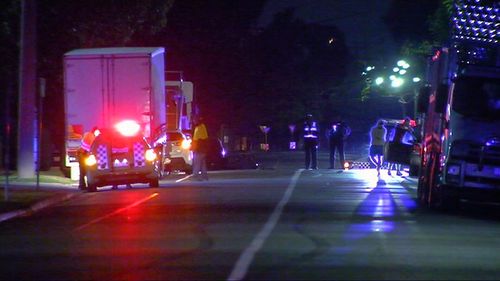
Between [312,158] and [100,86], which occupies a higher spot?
[100,86]

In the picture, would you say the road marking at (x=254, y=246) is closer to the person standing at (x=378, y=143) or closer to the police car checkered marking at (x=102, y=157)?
the police car checkered marking at (x=102, y=157)

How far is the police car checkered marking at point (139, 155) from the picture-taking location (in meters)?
24.0

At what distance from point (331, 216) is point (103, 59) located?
11.7m

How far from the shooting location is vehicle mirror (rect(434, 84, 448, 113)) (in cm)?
1836

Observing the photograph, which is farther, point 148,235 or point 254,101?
point 254,101

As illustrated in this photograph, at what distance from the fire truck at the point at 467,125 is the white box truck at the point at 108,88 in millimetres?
10537

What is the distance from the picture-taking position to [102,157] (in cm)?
2380

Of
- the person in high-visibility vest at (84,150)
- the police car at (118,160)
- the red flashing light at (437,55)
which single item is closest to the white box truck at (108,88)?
the person in high-visibility vest at (84,150)

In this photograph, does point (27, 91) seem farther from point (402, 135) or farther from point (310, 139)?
→ point (402, 135)

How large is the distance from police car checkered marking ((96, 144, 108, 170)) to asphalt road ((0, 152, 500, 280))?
1.51m

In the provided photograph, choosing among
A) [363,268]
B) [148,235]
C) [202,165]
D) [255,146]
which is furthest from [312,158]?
[255,146]

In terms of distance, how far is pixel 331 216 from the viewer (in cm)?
1683

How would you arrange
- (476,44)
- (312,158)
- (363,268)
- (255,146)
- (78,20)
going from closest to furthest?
1. (363,268)
2. (476,44)
3. (78,20)
4. (312,158)
5. (255,146)

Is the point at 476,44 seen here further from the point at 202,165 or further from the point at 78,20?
the point at 78,20
